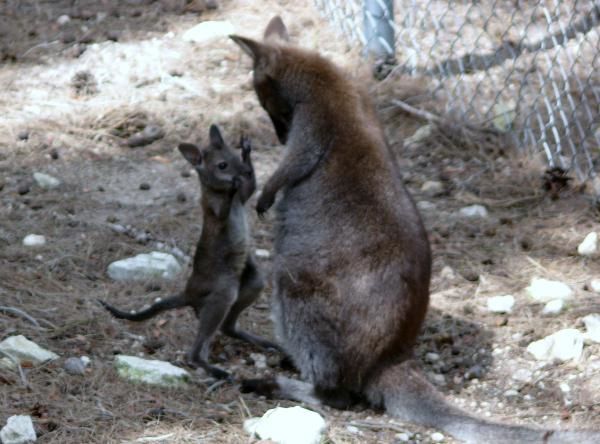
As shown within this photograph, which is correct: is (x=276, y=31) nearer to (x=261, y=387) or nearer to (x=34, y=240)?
(x=34, y=240)

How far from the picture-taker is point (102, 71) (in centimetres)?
767

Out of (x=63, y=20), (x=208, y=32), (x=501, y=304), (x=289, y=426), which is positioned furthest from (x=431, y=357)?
(x=63, y=20)

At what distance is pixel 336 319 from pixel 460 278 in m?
1.34

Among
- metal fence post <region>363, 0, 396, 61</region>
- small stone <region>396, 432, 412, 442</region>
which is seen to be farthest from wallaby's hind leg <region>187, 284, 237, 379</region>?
metal fence post <region>363, 0, 396, 61</region>

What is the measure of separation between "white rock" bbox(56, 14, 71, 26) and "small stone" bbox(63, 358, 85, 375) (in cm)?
455

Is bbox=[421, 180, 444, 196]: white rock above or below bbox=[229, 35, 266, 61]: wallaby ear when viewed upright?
below

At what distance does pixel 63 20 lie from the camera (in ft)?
27.7

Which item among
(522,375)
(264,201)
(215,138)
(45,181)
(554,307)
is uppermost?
(215,138)

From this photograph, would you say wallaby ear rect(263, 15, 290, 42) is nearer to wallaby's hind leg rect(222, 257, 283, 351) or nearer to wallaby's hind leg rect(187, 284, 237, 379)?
wallaby's hind leg rect(222, 257, 283, 351)

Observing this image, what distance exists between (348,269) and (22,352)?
52.8 inches

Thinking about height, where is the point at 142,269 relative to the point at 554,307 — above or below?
above

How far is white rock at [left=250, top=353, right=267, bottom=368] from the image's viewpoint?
4861 mm

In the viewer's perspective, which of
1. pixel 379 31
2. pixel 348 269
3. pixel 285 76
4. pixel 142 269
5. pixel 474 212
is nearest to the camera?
pixel 348 269

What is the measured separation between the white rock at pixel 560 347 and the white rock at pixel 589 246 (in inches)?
36.2
